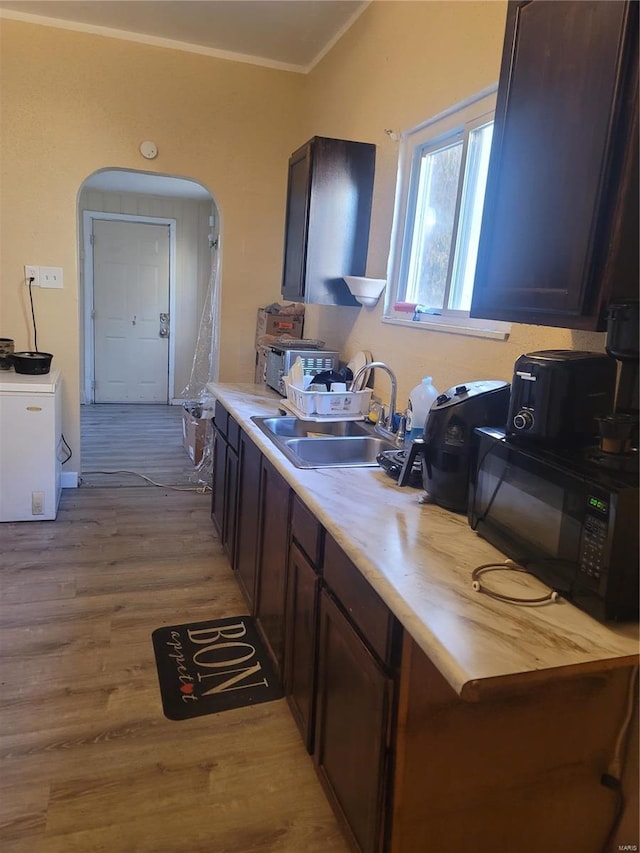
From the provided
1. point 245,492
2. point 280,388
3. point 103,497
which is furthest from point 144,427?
point 245,492

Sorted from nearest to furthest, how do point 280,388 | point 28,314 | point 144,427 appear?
point 280,388
point 28,314
point 144,427

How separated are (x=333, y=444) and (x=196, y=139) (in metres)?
2.57

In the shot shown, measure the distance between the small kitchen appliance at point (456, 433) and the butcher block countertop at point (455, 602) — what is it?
6cm

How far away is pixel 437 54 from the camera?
229 cm

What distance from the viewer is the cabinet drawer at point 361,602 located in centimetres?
123

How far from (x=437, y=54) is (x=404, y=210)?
0.60 m

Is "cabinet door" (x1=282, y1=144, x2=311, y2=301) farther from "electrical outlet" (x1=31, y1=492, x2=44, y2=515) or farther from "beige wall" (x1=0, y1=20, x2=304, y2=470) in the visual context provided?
"electrical outlet" (x1=31, y1=492, x2=44, y2=515)

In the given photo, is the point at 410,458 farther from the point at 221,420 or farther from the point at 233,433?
the point at 221,420

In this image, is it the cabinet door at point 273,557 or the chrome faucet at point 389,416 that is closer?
the cabinet door at point 273,557

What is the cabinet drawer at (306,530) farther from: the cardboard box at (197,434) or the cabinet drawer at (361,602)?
the cardboard box at (197,434)

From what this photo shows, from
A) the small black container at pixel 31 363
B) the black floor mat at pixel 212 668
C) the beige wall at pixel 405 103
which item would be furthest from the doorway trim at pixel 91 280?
the black floor mat at pixel 212 668

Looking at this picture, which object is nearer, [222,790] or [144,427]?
[222,790]

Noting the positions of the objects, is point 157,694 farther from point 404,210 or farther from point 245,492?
point 404,210

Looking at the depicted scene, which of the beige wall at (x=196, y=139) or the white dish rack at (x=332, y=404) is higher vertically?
the beige wall at (x=196, y=139)
